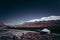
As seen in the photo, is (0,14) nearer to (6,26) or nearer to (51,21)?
(6,26)

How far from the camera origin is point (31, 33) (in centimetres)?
265

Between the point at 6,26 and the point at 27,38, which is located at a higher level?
the point at 6,26

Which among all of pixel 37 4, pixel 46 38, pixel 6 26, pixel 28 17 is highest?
pixel 37 4

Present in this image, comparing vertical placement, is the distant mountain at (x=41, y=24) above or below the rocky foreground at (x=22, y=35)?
above

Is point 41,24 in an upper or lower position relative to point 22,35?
upper

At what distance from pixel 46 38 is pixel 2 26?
1032 mm

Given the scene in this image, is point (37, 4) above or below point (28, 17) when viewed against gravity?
above

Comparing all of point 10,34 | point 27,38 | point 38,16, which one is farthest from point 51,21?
point 10,34

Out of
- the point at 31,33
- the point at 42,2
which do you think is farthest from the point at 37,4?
the point at 31,33

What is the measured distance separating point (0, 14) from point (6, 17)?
0.15m

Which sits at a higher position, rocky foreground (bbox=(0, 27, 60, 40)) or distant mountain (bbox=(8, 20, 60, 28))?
distant mountain (bbox=(8, 20, 60, 28))

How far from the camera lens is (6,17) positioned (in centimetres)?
270

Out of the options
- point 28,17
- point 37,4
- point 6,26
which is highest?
point 37,4

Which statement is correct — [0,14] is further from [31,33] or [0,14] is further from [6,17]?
[31,33]
